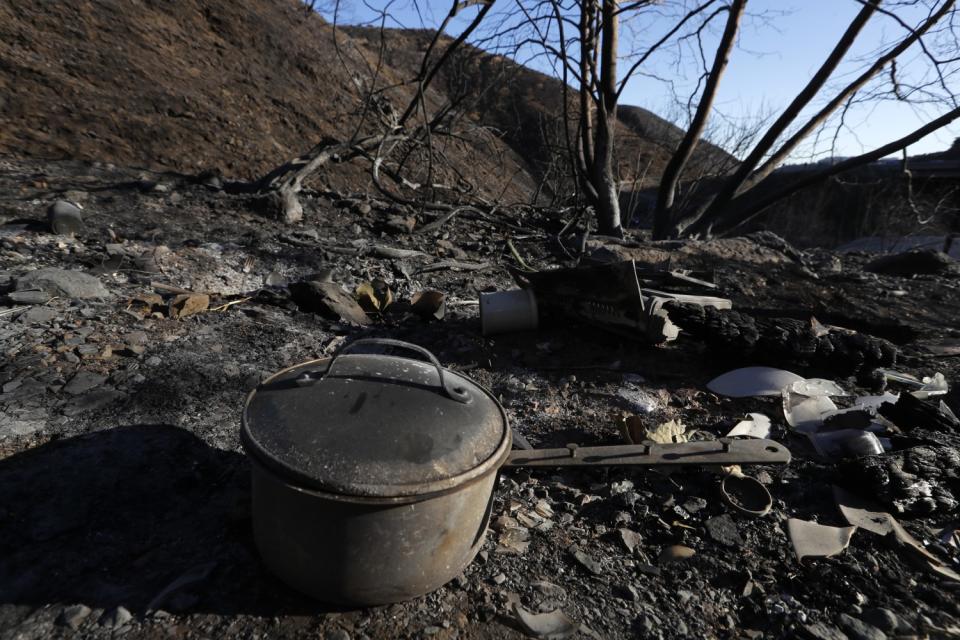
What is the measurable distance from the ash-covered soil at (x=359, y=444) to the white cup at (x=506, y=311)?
99 millimetres

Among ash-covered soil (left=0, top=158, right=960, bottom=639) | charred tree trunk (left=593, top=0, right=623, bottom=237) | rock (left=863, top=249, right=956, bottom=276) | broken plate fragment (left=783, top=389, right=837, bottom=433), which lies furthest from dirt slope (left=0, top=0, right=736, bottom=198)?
broken plate fragment (left=783, top=389, right=837, bottom=433)

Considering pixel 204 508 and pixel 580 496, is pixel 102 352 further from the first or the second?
pixel 580 496

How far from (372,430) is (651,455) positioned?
1372 mm

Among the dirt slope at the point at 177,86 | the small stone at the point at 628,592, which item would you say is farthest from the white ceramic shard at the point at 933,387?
the dirt slope at the point at 177,86

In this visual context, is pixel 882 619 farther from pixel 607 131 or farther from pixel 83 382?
pixel 607 131

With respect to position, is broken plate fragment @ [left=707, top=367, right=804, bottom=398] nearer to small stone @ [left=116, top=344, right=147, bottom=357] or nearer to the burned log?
the burned log

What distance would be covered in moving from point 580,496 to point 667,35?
5286 mm

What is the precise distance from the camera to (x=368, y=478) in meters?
1.53

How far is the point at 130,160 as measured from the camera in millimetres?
7219

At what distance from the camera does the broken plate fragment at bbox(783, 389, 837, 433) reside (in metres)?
3.07

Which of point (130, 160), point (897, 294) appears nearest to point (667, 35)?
point (897, 294)

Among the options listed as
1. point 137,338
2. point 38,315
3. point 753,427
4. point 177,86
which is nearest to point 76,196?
point 38,315

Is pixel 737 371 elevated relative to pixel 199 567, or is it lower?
elevated

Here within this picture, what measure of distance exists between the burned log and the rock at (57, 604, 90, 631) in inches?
131
